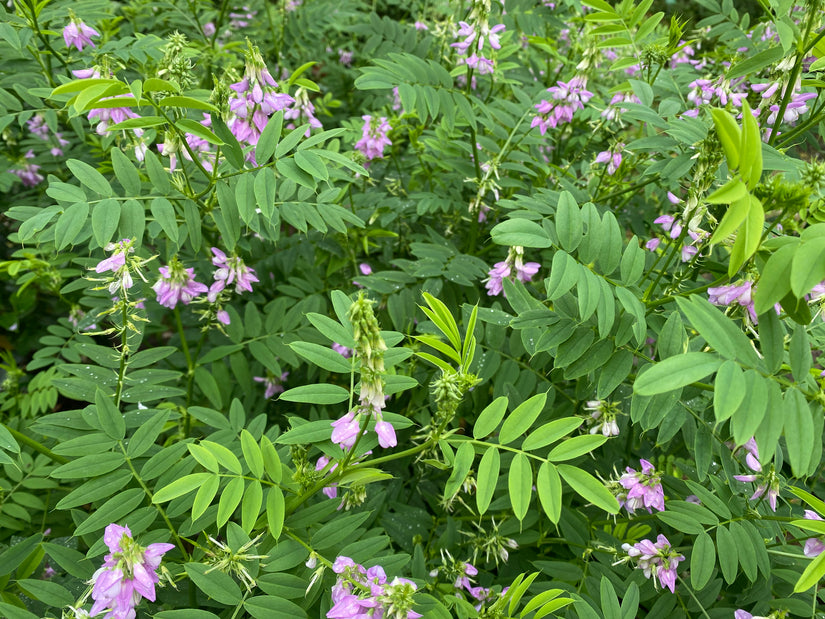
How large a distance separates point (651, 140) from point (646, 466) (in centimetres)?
90

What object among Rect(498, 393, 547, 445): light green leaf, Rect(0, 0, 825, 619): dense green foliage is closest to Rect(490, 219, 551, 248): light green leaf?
Rect(0, 0, 825, 619): dense green foliage

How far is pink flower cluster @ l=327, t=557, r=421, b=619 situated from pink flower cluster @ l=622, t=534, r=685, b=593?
678mm

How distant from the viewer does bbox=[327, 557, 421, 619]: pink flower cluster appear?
1.06 m

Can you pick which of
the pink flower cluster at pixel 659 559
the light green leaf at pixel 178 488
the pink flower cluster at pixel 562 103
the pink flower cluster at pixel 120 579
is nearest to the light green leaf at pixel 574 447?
the pink flower cluster at pixel 659 559

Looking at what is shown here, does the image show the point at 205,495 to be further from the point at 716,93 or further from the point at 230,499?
the point at 716,93

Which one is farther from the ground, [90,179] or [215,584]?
[90,179]

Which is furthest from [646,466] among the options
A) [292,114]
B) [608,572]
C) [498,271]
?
[292,114]

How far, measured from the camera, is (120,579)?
3.65ft

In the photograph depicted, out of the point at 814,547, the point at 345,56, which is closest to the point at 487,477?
the point at 814,547

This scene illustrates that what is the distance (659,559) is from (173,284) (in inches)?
61.6

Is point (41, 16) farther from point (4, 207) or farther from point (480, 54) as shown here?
point (480, 54)

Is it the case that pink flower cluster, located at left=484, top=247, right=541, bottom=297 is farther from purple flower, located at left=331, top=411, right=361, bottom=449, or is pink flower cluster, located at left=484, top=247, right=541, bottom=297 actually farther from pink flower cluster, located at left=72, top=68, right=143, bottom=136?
pink flower cluster, located at left=72, top=68, right=143, bottom=136

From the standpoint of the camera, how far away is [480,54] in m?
2.13

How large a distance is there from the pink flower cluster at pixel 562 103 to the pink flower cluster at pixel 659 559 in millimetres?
1504
